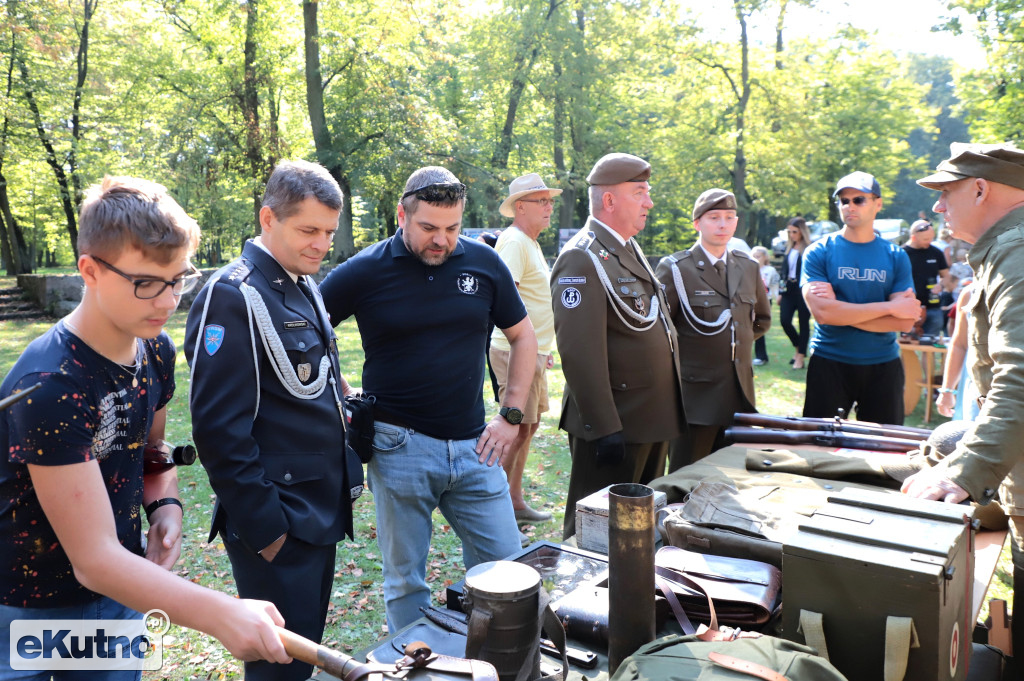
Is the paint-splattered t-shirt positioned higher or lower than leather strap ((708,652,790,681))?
higher

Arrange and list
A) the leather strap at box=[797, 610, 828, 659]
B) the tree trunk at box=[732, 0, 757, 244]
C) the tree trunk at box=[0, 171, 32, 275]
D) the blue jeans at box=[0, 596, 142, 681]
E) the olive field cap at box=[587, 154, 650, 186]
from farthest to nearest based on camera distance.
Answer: the tree trunk at box=[732, 0, 757, 244], the tree trunk at box=[0, 171, 32, 275], the olive field cap at box=[587, 154, 650, 186], the leather strap at box=[797, 610, 828, 659], the blue jeans at box=[0, 596, 142, 681]

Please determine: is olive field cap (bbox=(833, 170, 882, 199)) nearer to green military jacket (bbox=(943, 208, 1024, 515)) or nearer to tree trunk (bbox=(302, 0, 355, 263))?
green military jacket (bbox=(943, 208, 1024, 515))

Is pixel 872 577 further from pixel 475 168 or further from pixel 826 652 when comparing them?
pixel 475 168

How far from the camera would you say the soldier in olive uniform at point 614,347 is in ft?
12.4

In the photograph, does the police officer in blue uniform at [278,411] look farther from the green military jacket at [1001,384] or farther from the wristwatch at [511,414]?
the green military jacket at [1001,384]

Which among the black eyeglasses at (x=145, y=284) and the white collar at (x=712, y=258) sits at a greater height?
the black eyeglasses at (x=145, y=284)

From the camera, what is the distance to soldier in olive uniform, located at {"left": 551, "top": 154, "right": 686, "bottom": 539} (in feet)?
12.4

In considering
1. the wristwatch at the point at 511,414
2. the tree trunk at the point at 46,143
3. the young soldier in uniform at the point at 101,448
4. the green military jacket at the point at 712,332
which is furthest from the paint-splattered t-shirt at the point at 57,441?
the tree trunk at the point at 46,143

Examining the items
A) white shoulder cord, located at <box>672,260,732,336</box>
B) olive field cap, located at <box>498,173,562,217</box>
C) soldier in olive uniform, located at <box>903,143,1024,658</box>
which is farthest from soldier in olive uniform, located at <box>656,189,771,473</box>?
soldier in olive uniform, located at <box>903,143,1024,658</box>

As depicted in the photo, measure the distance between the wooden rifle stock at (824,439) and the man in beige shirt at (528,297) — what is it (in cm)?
186

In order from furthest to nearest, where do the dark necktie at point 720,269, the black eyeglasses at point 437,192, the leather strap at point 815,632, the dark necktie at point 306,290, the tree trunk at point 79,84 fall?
the tree trunk at point 79,84 < the dark necktie at point 720,269 < the black eyeglasses at point 437,192 < the dark necktie at point 306,290 < the leather strap at point 815,632

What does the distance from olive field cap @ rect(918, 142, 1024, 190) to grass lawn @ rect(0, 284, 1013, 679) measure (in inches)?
107

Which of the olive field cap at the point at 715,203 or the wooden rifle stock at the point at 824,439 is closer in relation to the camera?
the wooden rifle stock at the point at 824,439

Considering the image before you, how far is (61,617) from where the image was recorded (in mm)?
1790
